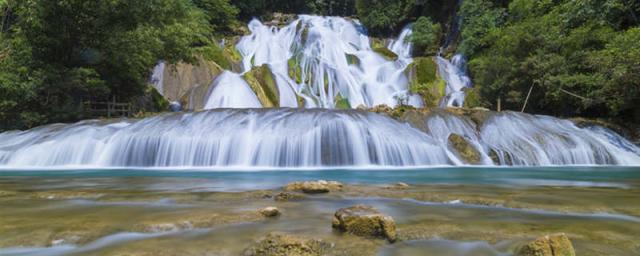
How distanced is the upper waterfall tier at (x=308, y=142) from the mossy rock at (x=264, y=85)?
8253 mm

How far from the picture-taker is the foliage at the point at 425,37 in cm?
3234

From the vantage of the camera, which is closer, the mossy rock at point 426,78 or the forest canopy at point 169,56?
the forest canopy at point 169,56

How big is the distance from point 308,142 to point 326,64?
603 inches

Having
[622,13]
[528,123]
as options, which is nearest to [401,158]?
[528,123]

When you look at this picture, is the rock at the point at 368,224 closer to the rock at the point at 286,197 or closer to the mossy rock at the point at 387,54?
the rock at the point at 286,197

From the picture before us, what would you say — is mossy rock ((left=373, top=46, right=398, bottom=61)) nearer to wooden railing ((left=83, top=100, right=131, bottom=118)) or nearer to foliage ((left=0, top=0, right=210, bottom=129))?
foliage ((left=0, top=0, right=210, bottom=129))

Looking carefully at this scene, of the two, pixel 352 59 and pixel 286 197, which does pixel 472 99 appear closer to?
pixel 352 59

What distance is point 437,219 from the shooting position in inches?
163

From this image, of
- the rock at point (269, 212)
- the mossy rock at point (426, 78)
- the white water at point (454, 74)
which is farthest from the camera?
the white water at point (454, 74)

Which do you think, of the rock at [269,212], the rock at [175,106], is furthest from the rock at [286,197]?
the rock at [175,106]

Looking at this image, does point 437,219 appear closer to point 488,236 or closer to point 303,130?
point 488,236

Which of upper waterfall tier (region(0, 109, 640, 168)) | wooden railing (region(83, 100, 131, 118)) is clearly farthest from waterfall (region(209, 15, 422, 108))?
upper waterfall tier (region(0, 109, 640, 168))

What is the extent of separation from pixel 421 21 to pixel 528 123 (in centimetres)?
1977

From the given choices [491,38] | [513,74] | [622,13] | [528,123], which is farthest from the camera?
[491,38]
